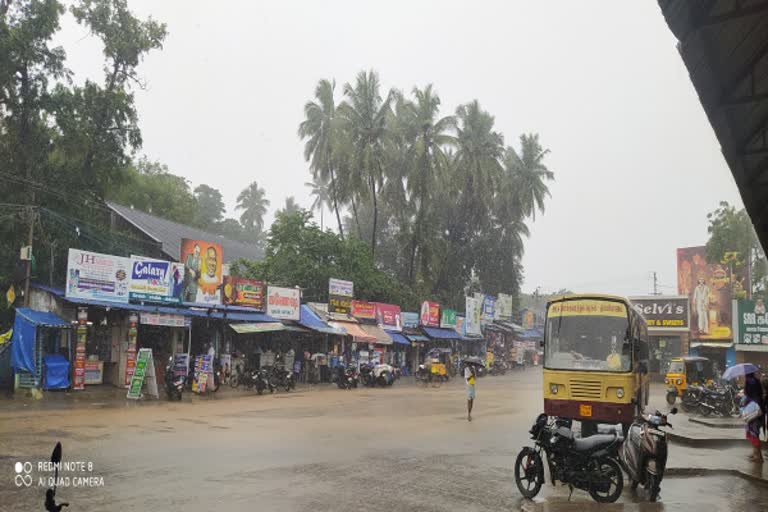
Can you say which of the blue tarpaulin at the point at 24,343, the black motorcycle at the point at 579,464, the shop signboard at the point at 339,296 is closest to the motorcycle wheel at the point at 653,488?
the black motorcycle at the point at 579,464

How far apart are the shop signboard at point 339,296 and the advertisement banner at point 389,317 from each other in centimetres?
351

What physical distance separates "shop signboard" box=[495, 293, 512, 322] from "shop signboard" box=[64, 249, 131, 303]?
43633mm

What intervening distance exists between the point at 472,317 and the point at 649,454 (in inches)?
1749

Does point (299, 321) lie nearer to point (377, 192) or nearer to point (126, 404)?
point (126, 404)

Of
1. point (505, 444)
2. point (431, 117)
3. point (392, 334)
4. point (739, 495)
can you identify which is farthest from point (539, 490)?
point (431, 117)

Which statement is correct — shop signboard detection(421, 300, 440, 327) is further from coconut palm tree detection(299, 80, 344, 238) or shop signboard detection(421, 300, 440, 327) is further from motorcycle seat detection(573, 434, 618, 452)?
motorcycle seat detection(573, 434, 618, 452)

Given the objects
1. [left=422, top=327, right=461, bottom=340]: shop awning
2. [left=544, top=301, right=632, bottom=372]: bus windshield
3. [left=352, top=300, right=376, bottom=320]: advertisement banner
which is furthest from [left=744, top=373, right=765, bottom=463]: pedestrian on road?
[left=422, top=327, right=461, bottom=340]: shop awning

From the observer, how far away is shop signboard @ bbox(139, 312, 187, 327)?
73.5ft

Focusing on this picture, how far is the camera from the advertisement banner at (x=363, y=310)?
36500 mm

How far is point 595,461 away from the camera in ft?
27.2

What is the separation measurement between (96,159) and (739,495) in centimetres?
2671

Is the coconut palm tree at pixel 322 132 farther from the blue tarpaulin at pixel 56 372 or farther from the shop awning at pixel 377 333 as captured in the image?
the blue tarpaulin at pixel 56 372

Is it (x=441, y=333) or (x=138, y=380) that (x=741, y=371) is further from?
(x=441, y=333)

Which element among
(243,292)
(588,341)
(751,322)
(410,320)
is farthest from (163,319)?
(751,322)
